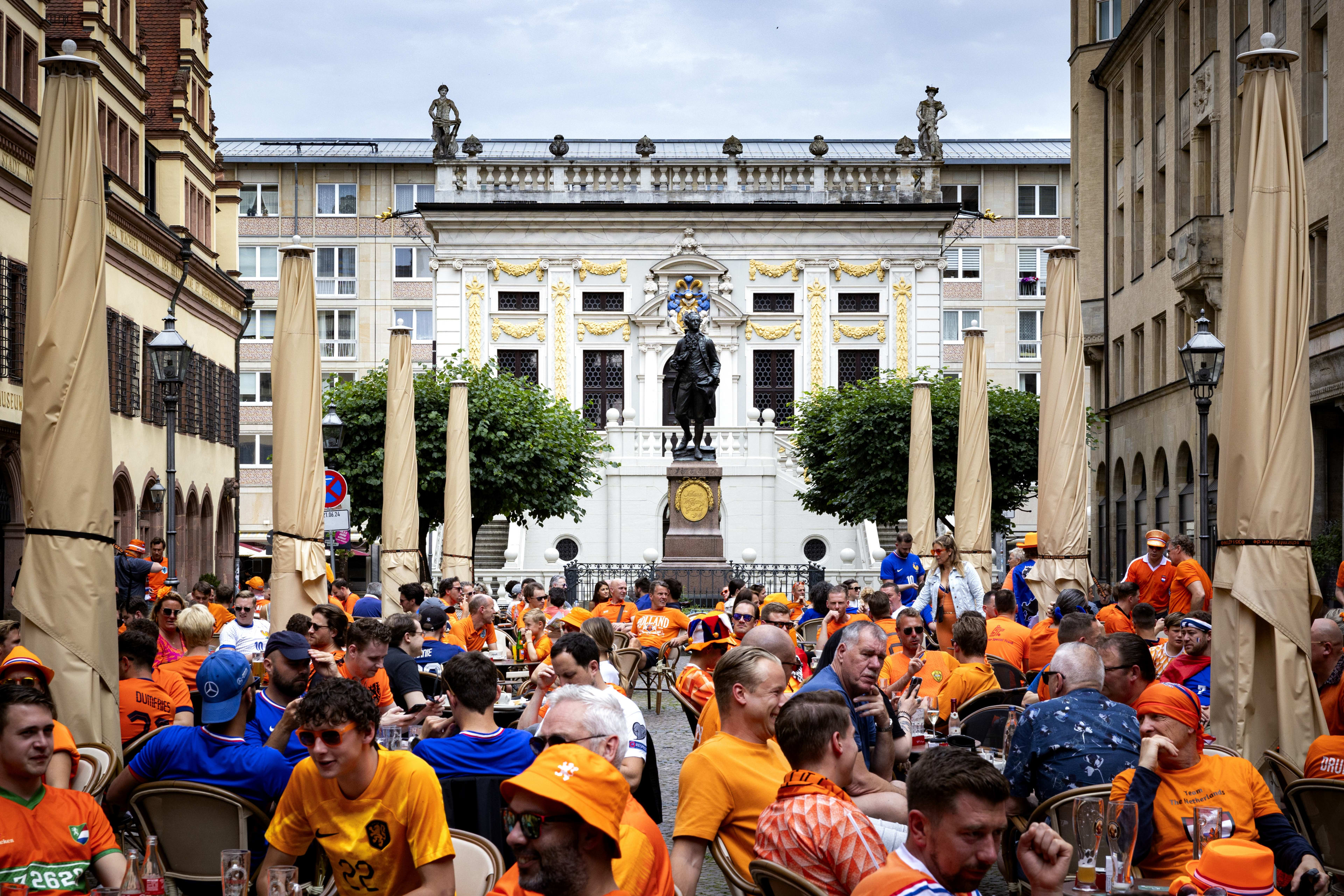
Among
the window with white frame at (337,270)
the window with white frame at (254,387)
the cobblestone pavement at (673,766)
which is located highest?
the window with white frame at (337,270)

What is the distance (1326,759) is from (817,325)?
40.9 m

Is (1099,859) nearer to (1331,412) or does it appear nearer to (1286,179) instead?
(1286,179)

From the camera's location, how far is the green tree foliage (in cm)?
3381

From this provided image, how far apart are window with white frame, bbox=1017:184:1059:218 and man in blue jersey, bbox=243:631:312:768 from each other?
58970mm

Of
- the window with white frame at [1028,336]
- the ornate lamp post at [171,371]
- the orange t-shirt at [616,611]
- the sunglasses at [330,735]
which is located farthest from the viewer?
the window with white frame at [1028,336]

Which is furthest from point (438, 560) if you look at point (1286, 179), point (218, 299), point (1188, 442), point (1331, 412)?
point (1286, 179)

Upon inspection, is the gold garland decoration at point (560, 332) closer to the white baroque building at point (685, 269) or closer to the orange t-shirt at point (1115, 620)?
the white baroque building at point (685, 269)

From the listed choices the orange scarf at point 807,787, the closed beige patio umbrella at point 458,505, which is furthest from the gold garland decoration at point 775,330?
the orange scarf at point 807,787

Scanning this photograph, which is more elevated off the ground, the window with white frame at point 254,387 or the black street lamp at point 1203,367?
the window with white frame at point 254,387

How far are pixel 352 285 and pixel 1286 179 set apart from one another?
5310 centimetres

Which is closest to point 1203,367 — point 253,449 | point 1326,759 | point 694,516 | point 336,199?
point 1326,759

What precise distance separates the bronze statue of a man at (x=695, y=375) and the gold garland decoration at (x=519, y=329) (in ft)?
68.0

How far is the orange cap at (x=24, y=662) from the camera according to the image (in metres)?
6.54

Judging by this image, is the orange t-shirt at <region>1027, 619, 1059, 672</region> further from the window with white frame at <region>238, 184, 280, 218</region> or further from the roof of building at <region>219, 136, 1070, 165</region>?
the window with white frame at <region>238, 184, 280, 218</region>
